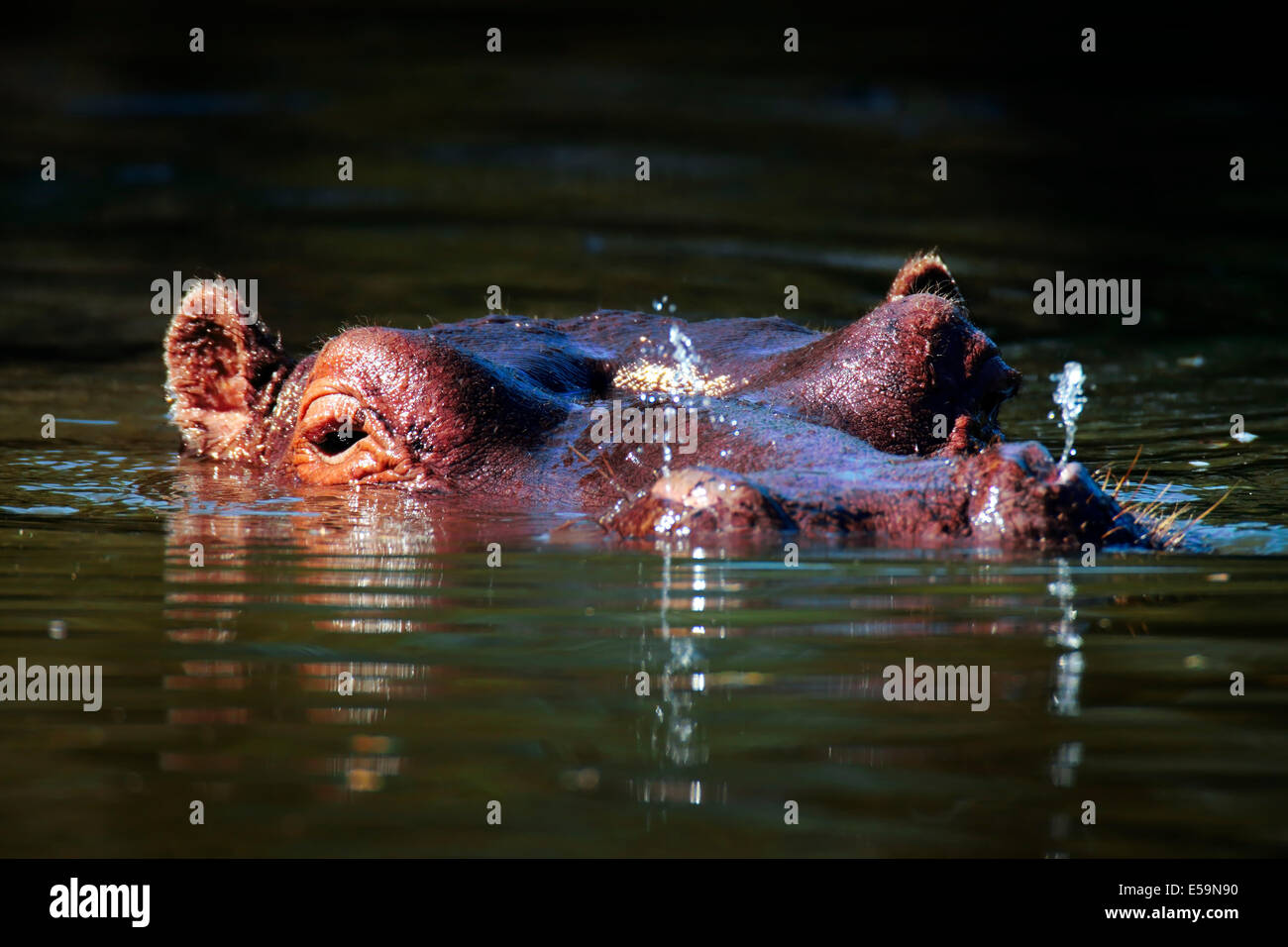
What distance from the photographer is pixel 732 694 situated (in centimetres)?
356

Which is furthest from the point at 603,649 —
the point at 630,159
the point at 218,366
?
the point at 630,159

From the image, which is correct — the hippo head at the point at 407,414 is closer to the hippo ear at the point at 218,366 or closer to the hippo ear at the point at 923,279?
the hippo ear at the point at 218,366

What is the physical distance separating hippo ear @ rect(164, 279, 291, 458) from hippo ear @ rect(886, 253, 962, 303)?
275 centimetres

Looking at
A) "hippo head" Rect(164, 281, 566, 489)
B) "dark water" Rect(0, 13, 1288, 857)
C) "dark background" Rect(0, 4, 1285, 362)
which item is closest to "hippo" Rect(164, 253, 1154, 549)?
"hippo head" Rect(164, 281, 566, 489)

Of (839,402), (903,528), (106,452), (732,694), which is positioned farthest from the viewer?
(106,452)

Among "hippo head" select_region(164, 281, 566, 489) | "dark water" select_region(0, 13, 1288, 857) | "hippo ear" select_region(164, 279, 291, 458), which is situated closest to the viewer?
"dark water" select_region(0, 13, 1288, 857)

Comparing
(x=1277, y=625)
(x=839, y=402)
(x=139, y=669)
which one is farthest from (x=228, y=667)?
(x=839, y=402)

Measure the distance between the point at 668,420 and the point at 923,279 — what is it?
2381 millimetres

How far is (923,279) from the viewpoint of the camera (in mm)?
7793

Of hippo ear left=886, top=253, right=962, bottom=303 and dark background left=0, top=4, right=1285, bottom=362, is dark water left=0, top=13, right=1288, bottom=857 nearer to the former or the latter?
dark background left=0, top=4, right=1285, bottom=362

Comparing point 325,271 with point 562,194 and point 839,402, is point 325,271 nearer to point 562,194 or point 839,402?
point 562,194

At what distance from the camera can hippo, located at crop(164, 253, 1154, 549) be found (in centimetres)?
479
